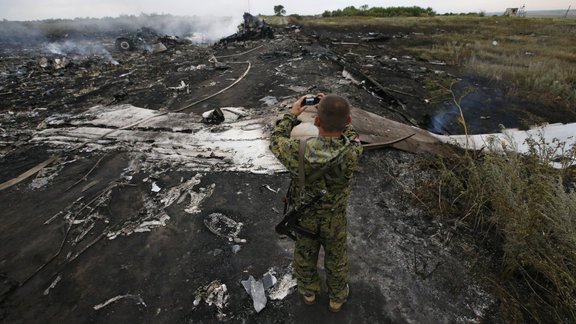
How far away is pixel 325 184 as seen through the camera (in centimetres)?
189

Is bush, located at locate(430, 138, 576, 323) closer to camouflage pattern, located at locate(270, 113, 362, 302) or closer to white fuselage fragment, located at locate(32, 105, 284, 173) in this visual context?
camouflage pattern, located at locate(270, 113, 362, 302)

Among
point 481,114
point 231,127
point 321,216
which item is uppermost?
point 321,216

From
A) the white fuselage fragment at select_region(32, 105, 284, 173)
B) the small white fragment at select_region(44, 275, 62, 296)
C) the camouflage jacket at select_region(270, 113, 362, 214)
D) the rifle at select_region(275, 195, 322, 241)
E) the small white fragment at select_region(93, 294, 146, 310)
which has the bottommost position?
the small white fragment at select_region(93, 294, 146, 310)

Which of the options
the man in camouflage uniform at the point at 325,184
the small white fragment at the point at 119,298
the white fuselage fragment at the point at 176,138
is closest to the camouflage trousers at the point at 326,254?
the man in camouflage uniform at the point at 325,184

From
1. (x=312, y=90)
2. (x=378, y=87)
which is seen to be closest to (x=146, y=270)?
(x=312, y=90)

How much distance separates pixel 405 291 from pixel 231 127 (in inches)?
153

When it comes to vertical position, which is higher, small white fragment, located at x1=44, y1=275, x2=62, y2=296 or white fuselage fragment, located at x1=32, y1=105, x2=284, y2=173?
white fuselage fragment, located at x1=32, y1=105, x2=284, y2=173

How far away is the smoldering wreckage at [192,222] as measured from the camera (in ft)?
7.93

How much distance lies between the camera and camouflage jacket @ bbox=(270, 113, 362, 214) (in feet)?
5.78

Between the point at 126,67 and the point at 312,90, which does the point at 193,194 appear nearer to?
the point at 312,90

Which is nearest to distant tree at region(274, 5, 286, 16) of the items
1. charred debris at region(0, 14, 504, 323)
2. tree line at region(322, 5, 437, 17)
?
tree line at region(322, 5, 437, 17)

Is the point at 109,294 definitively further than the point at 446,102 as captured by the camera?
No

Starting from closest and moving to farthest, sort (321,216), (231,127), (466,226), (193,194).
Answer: (321,216) → (466,226) → (193,194) → (231,127)

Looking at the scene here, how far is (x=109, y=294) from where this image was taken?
8.22ft
